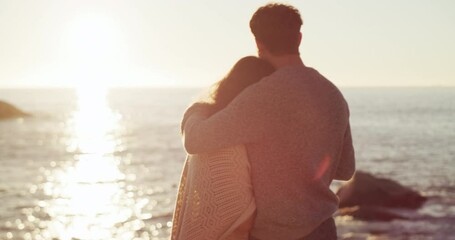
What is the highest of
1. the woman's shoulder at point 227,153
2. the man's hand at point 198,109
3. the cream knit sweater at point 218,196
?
the man's hand at point 198,109

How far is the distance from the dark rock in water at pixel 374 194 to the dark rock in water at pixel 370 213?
0.51 metres

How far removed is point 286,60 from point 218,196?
816 millimetres

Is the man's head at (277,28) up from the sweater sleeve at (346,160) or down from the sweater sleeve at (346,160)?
up

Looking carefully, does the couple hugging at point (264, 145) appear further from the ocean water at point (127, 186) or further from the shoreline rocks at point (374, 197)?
the shoreline rocks at point (374, 197)

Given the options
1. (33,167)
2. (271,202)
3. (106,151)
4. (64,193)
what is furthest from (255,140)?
(106,151)

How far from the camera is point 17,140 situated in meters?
45.9

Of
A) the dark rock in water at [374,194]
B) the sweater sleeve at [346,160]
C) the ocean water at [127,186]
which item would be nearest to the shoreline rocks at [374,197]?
the dark rock in water at [374,194]

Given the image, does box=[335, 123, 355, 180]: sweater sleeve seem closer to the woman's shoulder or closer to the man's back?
the man's back

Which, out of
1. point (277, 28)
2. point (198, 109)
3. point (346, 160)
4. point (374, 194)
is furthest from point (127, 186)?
point (277, 28)

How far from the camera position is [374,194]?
1694 cm

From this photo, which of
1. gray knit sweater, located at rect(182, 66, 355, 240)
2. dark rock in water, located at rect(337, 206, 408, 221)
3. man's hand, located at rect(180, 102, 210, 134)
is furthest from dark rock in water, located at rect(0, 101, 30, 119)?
gray knit sweater, located at rect(182, 66, 355, 240)

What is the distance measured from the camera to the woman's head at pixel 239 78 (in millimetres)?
3389

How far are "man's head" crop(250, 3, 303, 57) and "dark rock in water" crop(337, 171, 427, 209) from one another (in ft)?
45.8

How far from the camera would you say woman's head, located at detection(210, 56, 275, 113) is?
3389 millimetres
